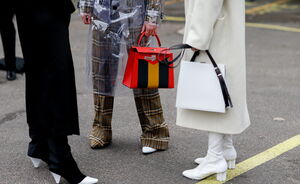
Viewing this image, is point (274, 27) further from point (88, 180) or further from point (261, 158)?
point (88, 180)

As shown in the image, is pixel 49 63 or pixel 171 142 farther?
pixel 171 142

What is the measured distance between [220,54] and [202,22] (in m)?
0.29

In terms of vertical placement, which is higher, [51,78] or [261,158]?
[51,78]

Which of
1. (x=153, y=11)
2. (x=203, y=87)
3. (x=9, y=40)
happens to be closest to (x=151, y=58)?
(x=153, y=11)

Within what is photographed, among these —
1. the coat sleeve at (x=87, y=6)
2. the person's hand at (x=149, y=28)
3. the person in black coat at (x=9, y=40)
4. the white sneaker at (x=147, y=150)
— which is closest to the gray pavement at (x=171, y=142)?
the white sneaker at (x=147, y=150)

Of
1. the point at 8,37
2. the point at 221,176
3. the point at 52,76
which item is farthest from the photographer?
the point at 8,37

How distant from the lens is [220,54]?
408 cm

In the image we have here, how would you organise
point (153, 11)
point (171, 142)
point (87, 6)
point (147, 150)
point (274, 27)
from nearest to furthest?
A: point (153, 11)
point (87, 6)
point (147, 150)
point (171, 142)
point (274, 27)

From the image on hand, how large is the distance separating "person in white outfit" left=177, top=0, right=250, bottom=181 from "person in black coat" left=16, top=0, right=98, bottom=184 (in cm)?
85

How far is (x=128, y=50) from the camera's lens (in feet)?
15.6

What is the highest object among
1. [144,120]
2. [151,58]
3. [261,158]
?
[151,58]

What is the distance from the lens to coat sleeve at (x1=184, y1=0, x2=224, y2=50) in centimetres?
391

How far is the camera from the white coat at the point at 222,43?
3.94 meters

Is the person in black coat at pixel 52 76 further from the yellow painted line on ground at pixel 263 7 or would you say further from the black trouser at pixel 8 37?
the yellow painted line on ground at pixel 263 7
